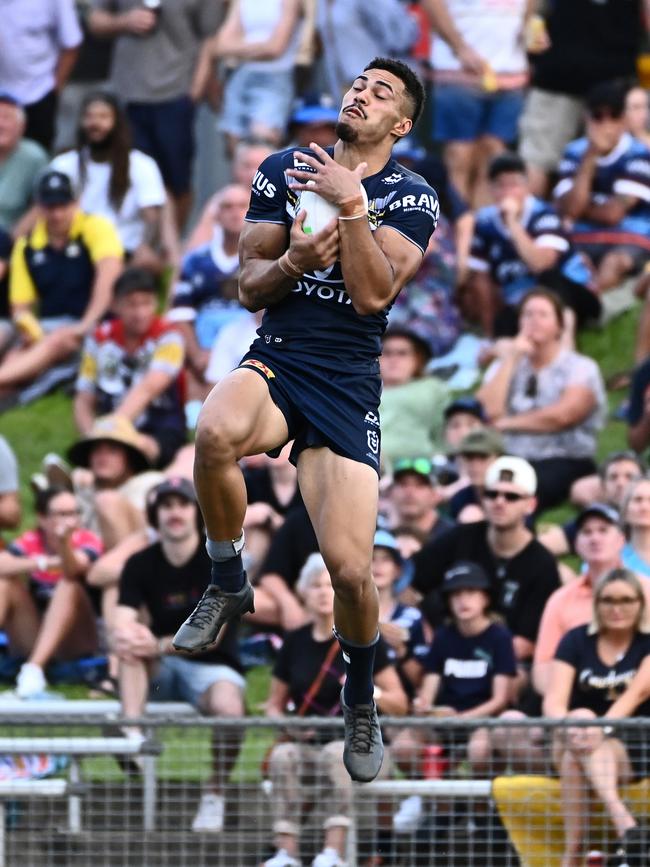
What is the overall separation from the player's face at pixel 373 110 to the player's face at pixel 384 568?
3.86 meters

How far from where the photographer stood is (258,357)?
23.4ft

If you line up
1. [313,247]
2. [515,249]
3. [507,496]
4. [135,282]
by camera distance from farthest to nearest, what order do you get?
1. [515,249]
2. [135,282]
3. [507,496]
4. [313,247]

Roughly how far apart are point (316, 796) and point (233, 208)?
5.06 m

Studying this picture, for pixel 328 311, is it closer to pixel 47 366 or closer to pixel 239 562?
pixel 239 562

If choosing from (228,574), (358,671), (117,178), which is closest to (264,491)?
(117,178)

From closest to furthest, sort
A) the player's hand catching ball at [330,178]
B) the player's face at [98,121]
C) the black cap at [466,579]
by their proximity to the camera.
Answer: the player's hand catching ball at [330,178] → the black cap at [466,579] → the player's face at [98,121]

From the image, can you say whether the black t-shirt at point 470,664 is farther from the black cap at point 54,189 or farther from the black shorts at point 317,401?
the black cap at point 54,189

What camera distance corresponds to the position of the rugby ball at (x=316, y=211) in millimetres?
6757

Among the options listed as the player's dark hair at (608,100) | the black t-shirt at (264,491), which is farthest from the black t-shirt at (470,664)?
the player's dark hair at (608,100)

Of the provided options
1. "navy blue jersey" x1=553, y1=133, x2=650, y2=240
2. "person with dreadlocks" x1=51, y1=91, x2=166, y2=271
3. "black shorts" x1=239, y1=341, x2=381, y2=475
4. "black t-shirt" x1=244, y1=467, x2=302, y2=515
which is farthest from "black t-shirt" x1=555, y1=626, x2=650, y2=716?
"person with dreadlocks" x1=51, y1=91, x2=166, y2=271

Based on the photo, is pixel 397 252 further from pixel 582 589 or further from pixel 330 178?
pixel 582 589

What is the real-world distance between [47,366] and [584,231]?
392 centimetres

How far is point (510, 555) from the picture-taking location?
428 inches

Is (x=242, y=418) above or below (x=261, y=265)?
below
